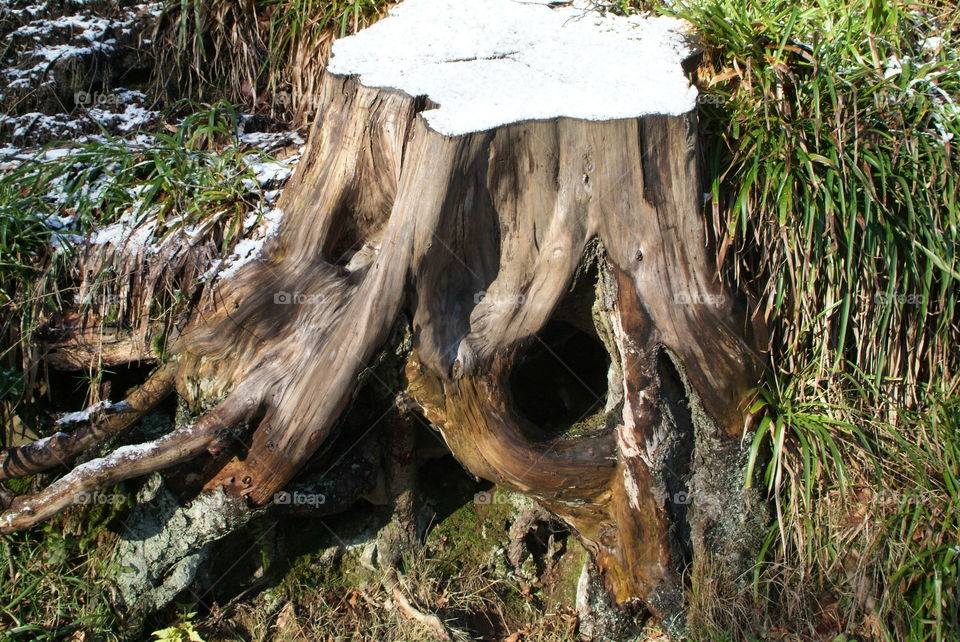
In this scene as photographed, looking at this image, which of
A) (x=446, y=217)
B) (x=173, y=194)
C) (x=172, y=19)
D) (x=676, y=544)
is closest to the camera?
(x=446, y=217)

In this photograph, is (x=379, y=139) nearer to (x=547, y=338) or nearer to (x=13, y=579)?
(x=547, y=338)

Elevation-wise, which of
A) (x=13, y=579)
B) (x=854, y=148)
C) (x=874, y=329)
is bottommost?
(x=13, y=579)

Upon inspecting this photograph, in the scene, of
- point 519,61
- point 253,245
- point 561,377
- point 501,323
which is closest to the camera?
point 501,323

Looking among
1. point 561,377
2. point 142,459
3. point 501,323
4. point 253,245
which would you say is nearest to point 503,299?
point 501,323

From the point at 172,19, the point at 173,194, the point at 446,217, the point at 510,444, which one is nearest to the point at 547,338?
the point at 510,444

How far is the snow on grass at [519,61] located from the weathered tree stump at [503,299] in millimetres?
11

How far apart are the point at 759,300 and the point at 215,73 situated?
9.89 ft

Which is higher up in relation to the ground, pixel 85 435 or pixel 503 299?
pixel 503 299

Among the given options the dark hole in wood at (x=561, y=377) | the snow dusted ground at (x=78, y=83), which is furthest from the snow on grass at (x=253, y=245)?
the dark hole in wood at (x=561, y=377)

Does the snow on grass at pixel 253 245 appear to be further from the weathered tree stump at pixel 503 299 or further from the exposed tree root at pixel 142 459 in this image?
the exposed tree root at pixel 142 459

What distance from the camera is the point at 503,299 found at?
2713mm

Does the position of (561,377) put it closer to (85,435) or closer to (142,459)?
(142,459)

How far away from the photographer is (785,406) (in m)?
2.94

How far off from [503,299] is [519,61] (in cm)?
86
